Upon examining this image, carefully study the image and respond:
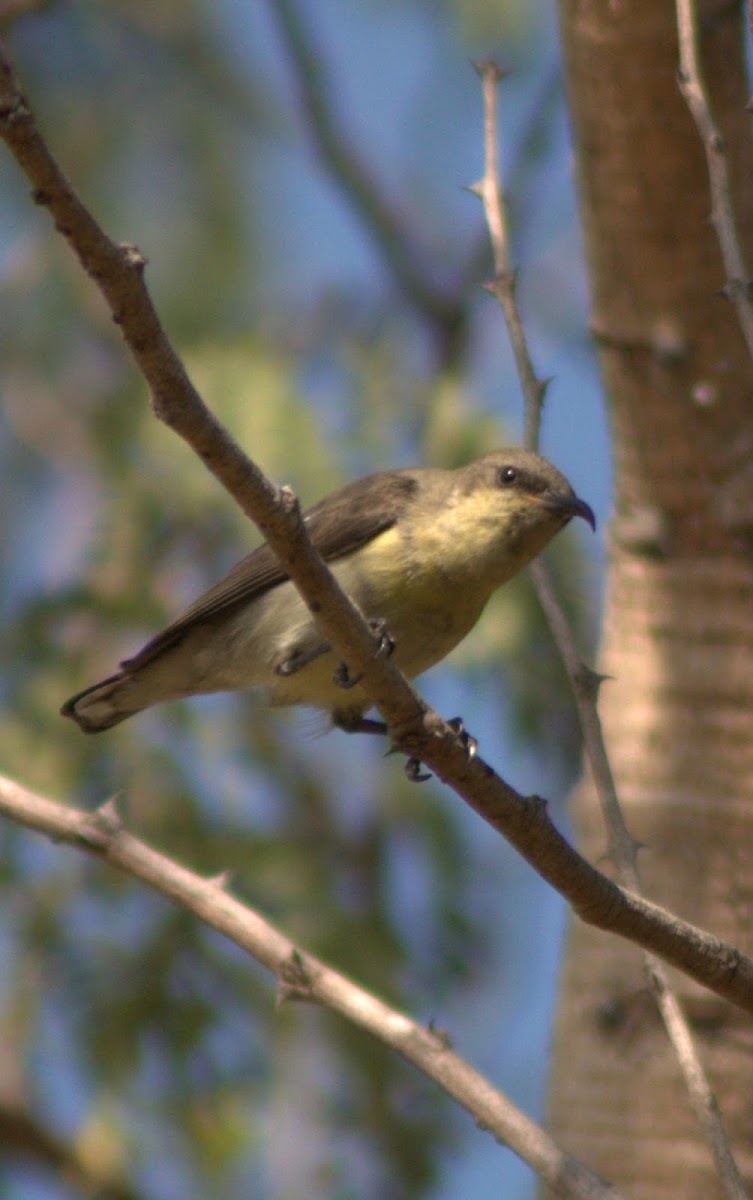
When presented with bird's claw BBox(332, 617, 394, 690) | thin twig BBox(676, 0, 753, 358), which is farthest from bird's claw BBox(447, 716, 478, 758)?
thin twig BBox(676, 0, 753, 358)

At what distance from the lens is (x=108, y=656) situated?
5840 millimetres

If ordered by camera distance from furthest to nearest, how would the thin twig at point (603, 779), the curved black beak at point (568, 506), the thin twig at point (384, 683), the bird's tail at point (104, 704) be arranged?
the bird's tail at point (104, 704), the curved black beak at point (568, 506), the thin twig at point (603, 779), the thin twig at point (384, 683)

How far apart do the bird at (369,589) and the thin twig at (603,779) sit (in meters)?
0.99

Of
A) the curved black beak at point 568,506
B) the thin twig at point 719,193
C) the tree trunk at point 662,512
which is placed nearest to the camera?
the thin twig at point 719,193

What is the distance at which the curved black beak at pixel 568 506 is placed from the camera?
487 cm

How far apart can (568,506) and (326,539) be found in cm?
75

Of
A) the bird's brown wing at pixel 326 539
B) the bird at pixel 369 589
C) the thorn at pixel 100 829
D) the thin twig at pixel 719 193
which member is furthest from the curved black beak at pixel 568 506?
the thorn at pixel 100 829

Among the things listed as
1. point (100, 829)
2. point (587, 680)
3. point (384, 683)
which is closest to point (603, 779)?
point (587, 680)

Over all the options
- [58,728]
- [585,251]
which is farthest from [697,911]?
[58,728]

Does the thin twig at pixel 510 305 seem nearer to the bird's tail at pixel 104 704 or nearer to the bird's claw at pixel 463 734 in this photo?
the bird's claw at pixel 463 734

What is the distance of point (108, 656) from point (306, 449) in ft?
3.45

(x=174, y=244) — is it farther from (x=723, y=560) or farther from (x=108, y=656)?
(x=723, y=560)

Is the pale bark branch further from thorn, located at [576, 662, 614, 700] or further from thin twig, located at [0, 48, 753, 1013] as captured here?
thorn, located at [576, 662, 614, 700]

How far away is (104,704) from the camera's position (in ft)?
16.9
